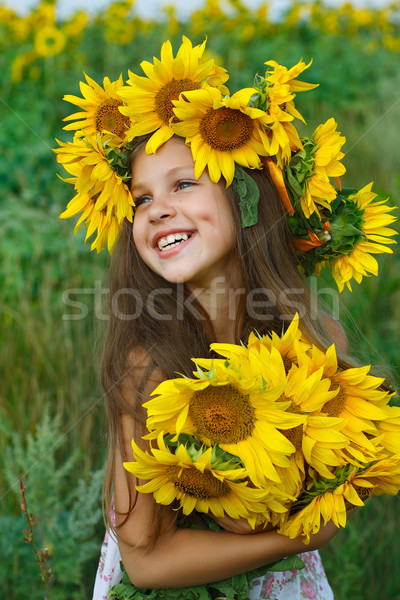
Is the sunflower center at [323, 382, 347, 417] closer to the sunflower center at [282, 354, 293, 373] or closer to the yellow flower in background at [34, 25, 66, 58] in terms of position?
the sunflower center at [282, 354, 293, 373]

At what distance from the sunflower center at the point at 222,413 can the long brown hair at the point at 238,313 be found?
1.44 feet

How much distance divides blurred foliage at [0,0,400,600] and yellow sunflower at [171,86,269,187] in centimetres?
81

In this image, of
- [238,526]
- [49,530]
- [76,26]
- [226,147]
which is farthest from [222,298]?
[76,26]

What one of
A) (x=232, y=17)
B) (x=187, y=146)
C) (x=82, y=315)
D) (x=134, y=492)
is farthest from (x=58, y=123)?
(x=134, y=492)

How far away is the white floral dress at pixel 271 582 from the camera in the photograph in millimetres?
2070

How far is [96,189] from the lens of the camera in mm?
2078

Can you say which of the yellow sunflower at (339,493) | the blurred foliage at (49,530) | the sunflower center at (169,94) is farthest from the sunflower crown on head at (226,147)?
the blurred foliage at (49,530)

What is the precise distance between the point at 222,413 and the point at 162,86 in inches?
38.7

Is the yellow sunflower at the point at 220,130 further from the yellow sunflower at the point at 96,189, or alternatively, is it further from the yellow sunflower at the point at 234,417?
the yellow sunflower at the point at 234,417

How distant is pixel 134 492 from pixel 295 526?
0.46m

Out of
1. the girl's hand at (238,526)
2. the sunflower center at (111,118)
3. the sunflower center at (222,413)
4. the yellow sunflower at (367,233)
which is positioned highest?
the sunflower center at (111,118)

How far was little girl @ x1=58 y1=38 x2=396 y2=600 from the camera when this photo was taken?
1823 millimetres

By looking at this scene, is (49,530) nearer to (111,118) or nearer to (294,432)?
(294,432)

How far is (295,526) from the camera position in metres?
1.71
